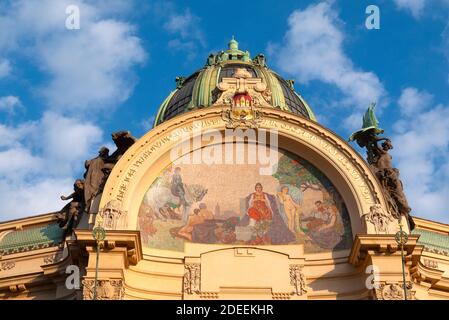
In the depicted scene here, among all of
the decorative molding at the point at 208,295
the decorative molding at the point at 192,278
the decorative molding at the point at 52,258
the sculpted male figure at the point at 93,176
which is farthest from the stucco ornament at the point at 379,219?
the decorative molding at the point at 52,258

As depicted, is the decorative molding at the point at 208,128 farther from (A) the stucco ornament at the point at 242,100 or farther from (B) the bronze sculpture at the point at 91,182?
(B) the bronze sculpture at the point at 91,182

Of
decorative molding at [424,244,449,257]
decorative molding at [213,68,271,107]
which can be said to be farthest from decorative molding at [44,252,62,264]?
decorative molding at [424,244,449,257]

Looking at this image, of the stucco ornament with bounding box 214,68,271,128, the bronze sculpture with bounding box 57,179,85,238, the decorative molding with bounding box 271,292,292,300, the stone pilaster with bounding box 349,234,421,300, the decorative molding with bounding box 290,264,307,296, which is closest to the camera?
the stone pilaster with bounding box 349,234,421,300

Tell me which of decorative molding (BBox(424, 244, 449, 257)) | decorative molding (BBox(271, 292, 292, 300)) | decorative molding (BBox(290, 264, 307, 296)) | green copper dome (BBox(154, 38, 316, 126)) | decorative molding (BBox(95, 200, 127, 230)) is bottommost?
decorative molding (BBox(271, 292, 292, 300))

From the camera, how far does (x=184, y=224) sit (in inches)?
813

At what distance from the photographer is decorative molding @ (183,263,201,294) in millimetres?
19516

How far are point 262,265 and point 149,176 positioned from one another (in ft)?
12.9

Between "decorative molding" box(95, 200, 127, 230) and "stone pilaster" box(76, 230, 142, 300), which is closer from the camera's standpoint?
"stone pilaster" box(76, 230, 142, 300)

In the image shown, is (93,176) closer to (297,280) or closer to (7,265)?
(7,265)

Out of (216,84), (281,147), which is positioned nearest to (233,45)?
(216,84)

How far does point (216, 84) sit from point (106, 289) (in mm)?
12466

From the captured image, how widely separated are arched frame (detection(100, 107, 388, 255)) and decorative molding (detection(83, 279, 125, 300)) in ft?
5.39

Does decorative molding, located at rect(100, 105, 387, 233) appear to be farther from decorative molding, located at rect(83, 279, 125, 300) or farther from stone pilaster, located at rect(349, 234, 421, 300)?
decorative molding, located at rect(83, 279, 125, 300)

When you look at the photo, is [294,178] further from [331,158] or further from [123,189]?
[123,189]
